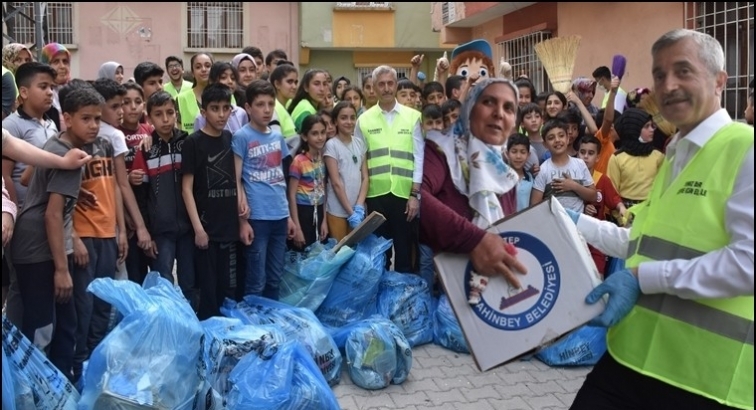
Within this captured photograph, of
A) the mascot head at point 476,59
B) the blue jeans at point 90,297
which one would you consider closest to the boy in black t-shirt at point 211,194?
the blue jeans at point 90,297

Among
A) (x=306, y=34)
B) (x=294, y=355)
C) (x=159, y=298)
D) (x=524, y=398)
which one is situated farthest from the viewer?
(x=306, y=34)

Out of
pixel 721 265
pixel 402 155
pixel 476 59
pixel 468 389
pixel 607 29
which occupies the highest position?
pixel 607 29

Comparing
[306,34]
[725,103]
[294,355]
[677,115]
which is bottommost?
[294,355]

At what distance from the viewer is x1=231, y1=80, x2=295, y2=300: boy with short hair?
486 centimetres

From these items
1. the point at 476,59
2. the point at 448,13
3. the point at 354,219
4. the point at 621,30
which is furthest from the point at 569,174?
the point at 448,13

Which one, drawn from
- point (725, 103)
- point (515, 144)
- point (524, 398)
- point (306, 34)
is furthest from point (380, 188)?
point (306, 34)

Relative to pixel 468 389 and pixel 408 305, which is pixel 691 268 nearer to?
pixel 468 389

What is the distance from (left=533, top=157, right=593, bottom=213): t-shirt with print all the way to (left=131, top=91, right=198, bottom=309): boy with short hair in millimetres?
2625

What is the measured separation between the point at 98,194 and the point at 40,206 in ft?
1.42

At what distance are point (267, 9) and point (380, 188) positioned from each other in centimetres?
1932

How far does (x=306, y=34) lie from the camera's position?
23.1m

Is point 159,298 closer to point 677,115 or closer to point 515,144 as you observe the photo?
point 677,115

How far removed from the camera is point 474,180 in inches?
93.0

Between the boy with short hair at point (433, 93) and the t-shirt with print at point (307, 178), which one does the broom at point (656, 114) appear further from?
the t-shirt with print at point (307, 178)
